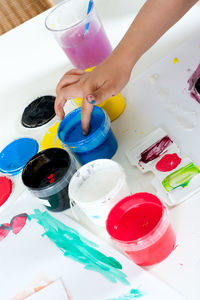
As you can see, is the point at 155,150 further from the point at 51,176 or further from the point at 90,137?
the point at 51,176

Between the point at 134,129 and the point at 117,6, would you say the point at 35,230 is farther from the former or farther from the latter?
the point at 117,6

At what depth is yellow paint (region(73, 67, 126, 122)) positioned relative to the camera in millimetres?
946

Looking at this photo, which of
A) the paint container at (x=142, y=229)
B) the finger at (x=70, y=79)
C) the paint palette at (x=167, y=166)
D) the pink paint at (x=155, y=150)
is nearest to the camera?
the paint container at (x=142, y=229)

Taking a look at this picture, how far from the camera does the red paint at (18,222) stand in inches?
32.5

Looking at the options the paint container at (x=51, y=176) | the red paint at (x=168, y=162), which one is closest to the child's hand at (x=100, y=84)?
the paint container at (x=51, y=176)

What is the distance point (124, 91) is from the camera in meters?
1.03

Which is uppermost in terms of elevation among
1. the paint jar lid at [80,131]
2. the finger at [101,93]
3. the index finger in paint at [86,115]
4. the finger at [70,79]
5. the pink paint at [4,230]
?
the finger at [70,79]

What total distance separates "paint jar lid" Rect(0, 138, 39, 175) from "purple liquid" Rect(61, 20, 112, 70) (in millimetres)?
293

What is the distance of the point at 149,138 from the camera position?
0.84m

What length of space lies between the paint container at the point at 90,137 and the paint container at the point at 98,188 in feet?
0.28

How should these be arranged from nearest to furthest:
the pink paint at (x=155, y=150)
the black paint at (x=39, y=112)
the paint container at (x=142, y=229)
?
the paint container at (x=142, y=229)
the pink paint at (x=155, y=150)
the black paint at (x=39, y=112)

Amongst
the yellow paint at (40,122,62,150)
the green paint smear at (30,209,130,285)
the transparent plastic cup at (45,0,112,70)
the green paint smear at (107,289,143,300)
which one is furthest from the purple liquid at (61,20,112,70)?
the green paint smear at (107,289,143,300)

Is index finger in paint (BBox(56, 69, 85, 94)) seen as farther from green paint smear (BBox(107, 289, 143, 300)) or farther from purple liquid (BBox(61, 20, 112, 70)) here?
green paint smear (BBox(107, 289, 143, 300))

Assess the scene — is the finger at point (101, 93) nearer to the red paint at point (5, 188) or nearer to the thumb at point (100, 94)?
the thumb at point (100, 94)
